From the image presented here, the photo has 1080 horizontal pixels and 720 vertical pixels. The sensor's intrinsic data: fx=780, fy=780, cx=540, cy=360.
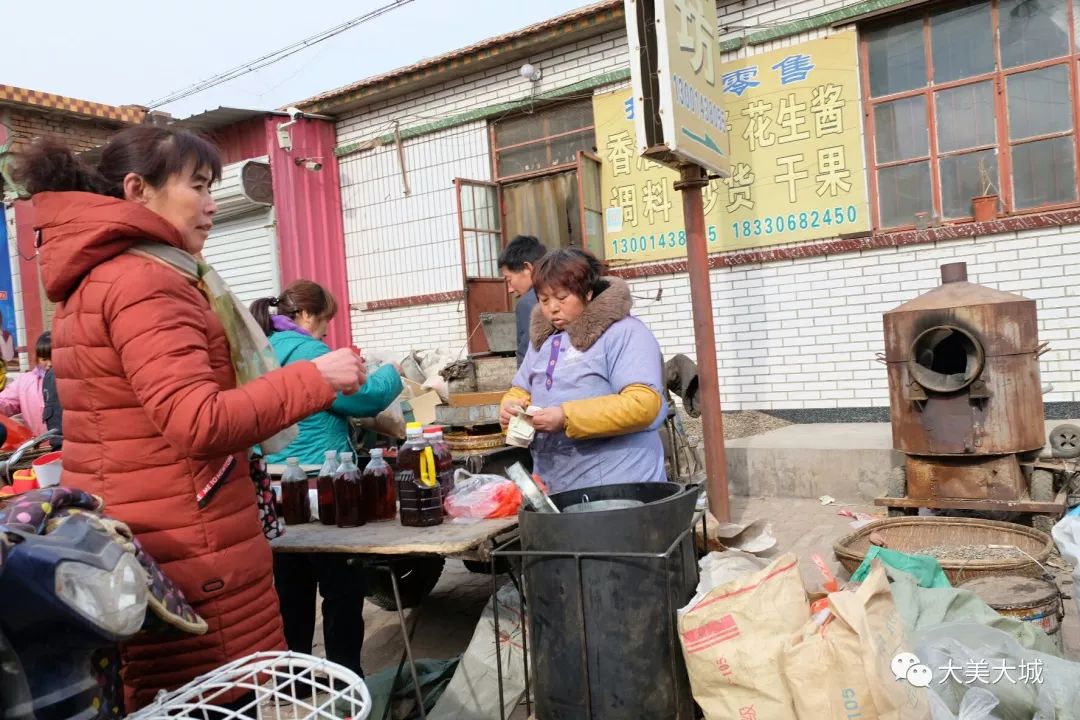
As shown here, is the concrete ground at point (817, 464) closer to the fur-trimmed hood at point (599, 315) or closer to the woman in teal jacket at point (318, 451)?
the fur-trimmed hood at point (599, 315)

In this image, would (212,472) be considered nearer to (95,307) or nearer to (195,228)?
(95,307)

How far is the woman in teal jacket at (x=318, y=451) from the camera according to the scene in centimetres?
306

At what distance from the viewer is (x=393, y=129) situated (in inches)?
397

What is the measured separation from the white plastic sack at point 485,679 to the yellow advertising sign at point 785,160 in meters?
5.18

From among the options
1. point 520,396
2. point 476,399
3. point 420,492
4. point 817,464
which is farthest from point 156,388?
point 817,464

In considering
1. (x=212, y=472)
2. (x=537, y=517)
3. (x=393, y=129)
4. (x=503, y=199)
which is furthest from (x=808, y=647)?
(x=393, y=129)

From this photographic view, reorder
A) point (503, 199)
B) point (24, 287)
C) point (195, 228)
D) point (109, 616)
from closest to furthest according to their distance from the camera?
point (109, 616) → point (195, 228) → point (503, 199) → point (24, 287)

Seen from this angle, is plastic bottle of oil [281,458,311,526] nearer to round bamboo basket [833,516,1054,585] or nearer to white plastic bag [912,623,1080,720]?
white plastic bag [912,623,1080,720]

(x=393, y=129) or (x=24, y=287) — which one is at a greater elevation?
(x=393, y=129)

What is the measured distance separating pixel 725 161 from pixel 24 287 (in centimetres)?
1207

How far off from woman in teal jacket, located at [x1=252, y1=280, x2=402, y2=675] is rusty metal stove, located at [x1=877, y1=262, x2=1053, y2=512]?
3237 mm

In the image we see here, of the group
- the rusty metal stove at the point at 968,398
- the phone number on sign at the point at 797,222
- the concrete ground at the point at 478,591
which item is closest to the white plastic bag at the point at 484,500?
the concrete ground at the point at 478,591

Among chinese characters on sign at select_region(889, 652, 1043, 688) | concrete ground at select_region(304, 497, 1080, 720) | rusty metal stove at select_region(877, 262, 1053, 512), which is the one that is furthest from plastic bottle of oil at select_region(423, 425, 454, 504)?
rusty metal stove at select_region(877, 262, 1053, 512)

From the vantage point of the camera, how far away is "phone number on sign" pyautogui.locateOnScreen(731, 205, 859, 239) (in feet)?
23.4
